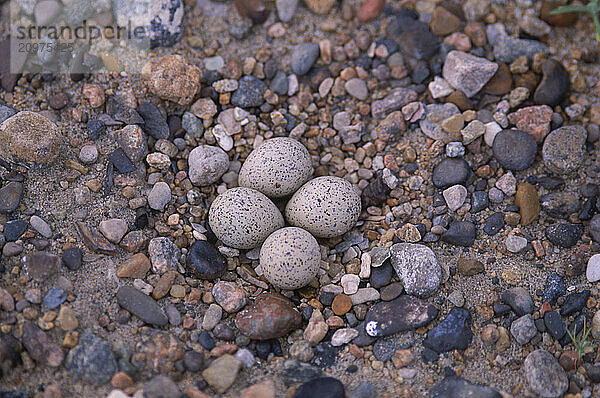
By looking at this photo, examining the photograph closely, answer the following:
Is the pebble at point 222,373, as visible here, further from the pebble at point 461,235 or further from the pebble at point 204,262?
the pebble at point 461,235

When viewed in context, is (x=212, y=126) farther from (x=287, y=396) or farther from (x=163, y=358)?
(x=287, y=396)

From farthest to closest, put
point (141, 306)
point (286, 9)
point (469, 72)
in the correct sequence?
point (286, 9)
point (469, 72)
point (141, 306)

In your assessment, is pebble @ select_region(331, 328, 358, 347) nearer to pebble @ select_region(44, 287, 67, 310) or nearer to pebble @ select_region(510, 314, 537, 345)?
pebble @ select_region(510, 314, 537, 345)

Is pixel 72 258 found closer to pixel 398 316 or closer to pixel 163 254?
pixel 163 254

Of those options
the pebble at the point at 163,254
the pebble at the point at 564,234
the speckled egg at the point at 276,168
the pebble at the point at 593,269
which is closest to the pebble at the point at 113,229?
the pebble at the point at 163,254

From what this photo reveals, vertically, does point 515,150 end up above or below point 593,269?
above

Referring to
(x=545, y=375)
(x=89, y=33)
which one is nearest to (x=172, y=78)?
(x=89, y=33)

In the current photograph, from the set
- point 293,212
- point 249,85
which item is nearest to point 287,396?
point 293,212
